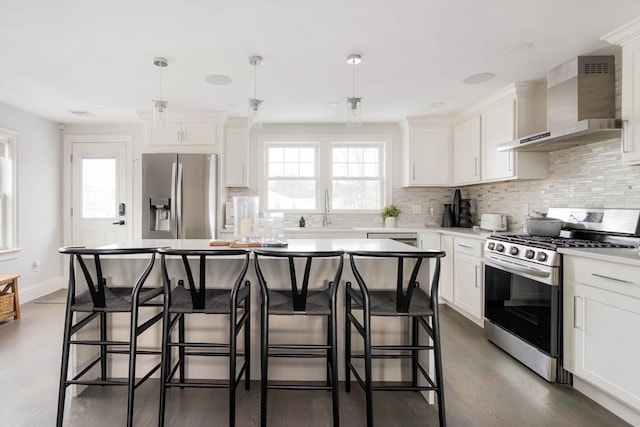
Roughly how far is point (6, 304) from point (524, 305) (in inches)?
192

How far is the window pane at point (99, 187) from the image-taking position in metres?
4.86

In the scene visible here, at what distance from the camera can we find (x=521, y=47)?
2.51m

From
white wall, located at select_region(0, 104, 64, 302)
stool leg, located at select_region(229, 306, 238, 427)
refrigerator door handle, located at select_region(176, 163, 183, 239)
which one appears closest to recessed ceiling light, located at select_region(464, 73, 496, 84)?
stool leg, located at select_region(229, 306, 238, 427)

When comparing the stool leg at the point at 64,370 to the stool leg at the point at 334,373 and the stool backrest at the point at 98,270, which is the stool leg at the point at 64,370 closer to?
the stool backrest at the point at 98,270

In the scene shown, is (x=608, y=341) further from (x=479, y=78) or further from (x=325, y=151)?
(x=325, y=151)

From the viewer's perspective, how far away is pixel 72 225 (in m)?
4.82

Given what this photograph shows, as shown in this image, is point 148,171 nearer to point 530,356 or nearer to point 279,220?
point 279,220

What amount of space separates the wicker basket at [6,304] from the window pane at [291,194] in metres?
3.06

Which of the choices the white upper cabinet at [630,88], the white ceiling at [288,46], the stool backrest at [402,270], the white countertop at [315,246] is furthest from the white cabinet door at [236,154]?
the white upper cabinet at [630,88]

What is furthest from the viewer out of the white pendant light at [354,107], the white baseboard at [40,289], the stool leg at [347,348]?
the white baseboard at [40,289]

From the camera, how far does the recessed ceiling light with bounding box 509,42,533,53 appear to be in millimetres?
2471

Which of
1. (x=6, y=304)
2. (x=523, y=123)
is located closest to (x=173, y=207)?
(x=6, y=304)

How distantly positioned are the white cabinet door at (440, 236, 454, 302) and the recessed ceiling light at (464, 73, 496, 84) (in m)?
1.69

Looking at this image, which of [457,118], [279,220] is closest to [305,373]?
[279,220]
